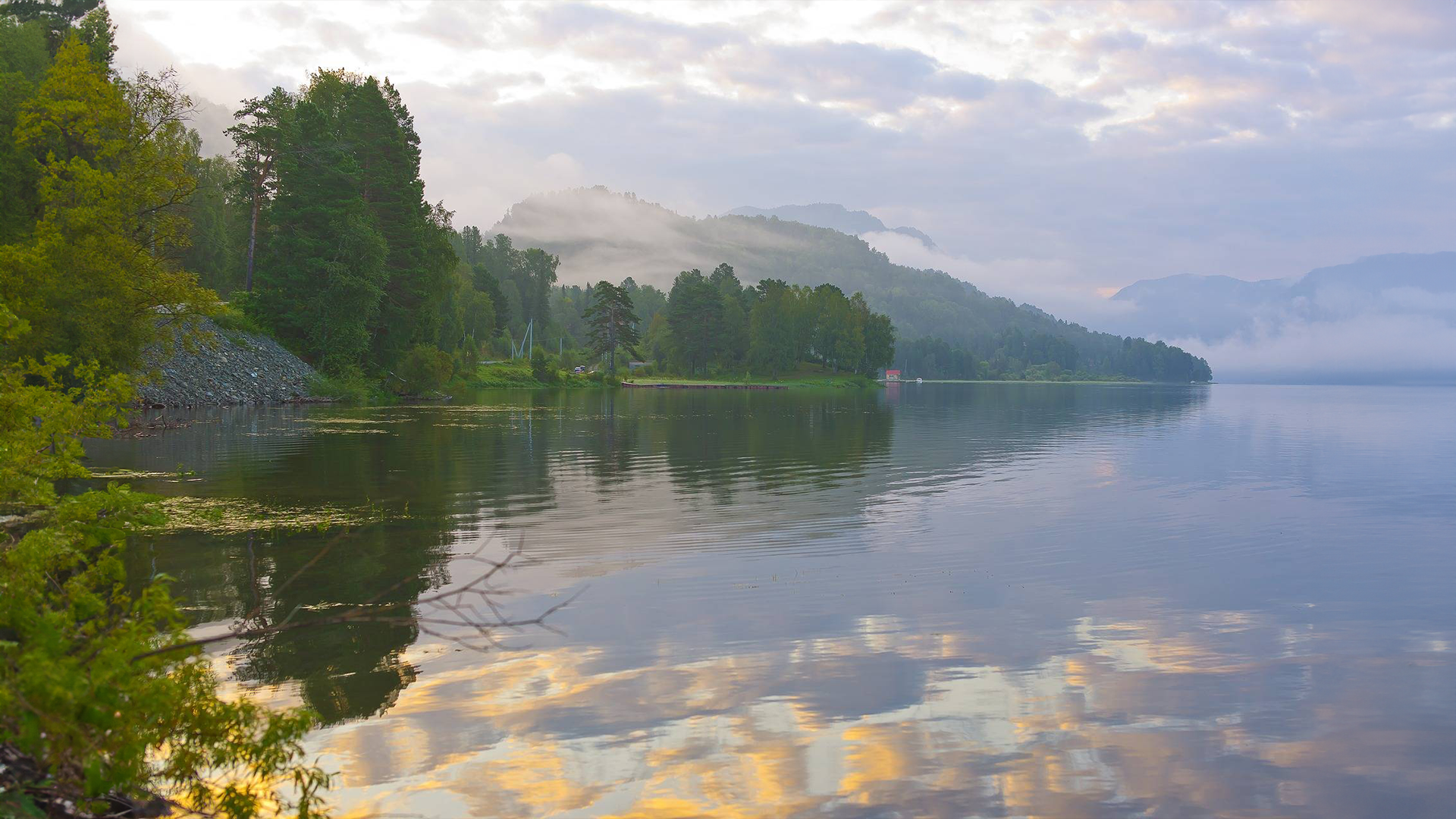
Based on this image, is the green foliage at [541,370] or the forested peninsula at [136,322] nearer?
the forested peninsula at [136,322]

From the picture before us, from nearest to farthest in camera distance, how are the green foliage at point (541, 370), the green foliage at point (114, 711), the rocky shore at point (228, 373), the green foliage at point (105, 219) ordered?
the green foliage at point (114, 711) → the green foliage at point (105, 219) → the rocky shore at point (228, 373) → the green foliage at point (541, 370)

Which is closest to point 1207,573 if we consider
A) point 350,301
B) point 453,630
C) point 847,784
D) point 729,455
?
point 847,784

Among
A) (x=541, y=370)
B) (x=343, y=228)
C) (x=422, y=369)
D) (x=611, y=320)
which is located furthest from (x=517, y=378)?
(x=343, y=228)

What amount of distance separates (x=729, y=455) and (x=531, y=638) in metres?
29.1

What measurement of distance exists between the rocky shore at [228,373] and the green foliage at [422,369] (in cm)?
909

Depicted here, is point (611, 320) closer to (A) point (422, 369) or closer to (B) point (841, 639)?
(A) point (422, 369)

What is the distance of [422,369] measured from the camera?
289 ft

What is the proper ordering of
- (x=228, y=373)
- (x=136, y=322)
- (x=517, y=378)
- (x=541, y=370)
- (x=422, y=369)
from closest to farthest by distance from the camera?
(x=136, y=322), (x=228, y=373), (x=422, y=369), (x=517, y=378), (x=541, y=370)

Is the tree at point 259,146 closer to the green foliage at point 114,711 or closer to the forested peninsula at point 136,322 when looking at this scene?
the forested peninsula at point 136,322

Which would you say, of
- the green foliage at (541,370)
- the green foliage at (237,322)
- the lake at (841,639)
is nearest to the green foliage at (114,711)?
the lake at (841,639)

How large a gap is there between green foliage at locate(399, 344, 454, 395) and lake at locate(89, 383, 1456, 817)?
53.0 m

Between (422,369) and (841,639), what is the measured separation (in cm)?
8021

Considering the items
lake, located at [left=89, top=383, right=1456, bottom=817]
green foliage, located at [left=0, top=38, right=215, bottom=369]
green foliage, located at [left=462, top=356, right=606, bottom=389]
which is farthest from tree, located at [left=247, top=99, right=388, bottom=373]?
lake, located at [left=89, top=383, right=1456, bottom=817]

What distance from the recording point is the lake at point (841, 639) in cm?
947
